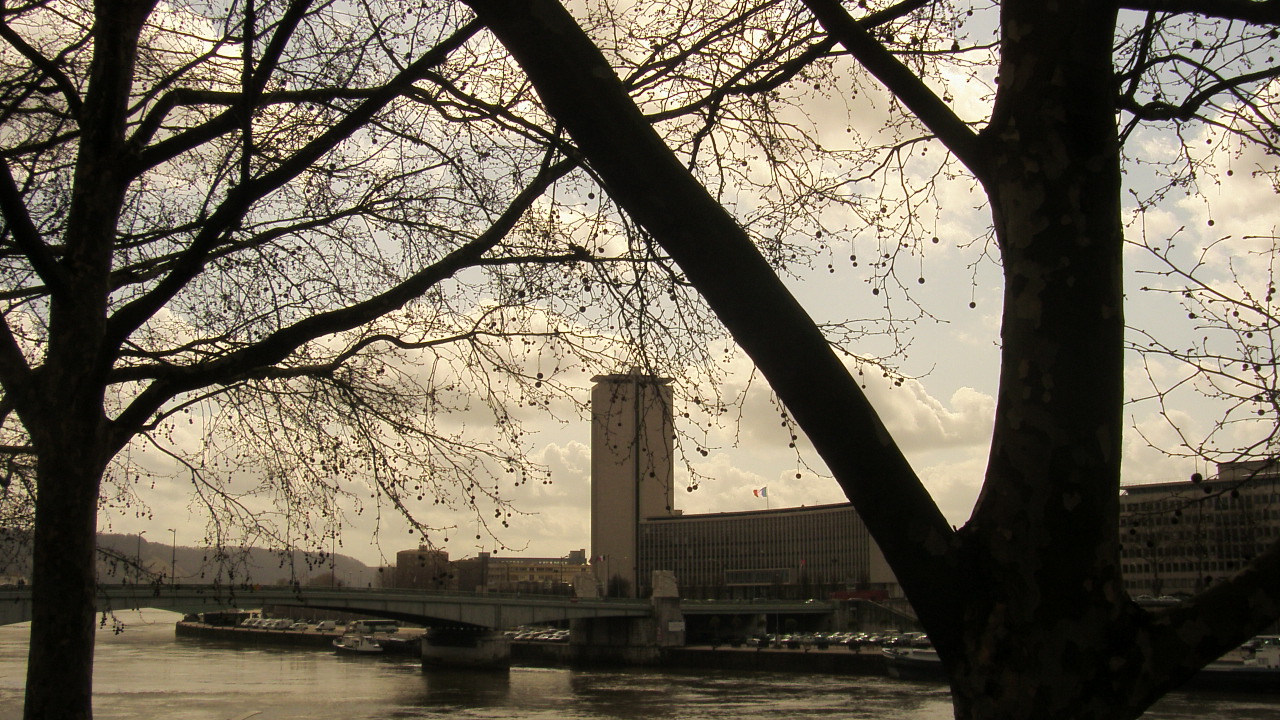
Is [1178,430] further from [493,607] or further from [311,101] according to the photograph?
[493,607]

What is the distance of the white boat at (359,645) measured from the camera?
230ft

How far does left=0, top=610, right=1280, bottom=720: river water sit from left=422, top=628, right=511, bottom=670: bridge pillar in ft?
4.38

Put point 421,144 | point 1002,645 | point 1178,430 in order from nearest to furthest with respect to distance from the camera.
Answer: point 1002,645
point 1178,430
point 421,144

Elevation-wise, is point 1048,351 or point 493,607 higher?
point 1048,351

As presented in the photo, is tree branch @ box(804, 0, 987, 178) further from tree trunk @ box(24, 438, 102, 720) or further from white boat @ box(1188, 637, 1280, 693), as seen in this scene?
white boat @ box(1188, 637, 1280, 693)

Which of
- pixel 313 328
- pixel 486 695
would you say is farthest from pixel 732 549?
pixel 313 328

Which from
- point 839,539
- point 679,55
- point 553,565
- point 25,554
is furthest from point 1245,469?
point 553,565

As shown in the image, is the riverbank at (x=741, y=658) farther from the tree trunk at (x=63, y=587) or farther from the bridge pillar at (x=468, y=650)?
the tree trunk at (x=63, y=587)

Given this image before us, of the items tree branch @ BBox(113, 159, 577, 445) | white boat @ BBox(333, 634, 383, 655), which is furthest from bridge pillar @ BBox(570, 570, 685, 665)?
tree branch @ BBox(113, 159, 577, 445)

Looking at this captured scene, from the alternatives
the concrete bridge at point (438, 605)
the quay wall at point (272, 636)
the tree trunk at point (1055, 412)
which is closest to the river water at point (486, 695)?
the concrete bridge at point (438, 605)

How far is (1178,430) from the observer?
13.0ft

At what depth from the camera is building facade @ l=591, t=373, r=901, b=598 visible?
10175cm

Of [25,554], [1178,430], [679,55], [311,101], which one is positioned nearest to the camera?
[1178,430]

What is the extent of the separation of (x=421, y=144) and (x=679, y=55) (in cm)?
218
